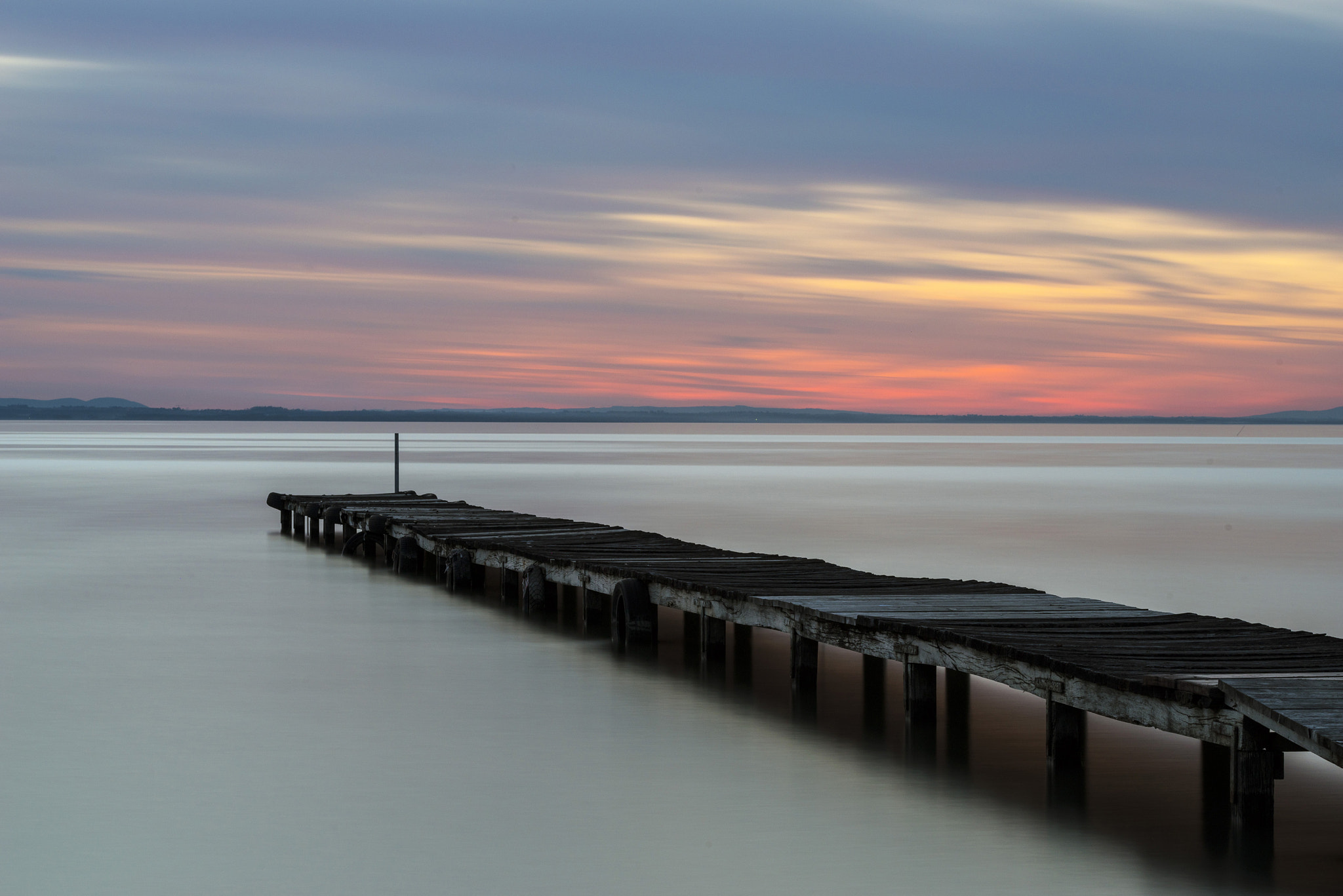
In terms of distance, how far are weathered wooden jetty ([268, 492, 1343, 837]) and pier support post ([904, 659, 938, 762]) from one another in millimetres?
10

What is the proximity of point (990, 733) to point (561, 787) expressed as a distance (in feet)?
8.27

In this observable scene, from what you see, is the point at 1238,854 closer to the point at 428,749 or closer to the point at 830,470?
the point at 428,749

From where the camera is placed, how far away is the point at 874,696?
10172 mm

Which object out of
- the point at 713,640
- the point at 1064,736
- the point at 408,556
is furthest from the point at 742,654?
the point at 408,556

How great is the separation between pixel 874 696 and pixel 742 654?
1840 mm

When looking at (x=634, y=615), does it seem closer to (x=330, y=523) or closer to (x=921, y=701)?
(x=921, y=701)

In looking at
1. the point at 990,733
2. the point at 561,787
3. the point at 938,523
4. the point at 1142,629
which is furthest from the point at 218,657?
the point at 938,523

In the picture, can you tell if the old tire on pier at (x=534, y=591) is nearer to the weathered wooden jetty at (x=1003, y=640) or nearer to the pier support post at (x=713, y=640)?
the weathered wooden jetty at (x=1003, y=640)

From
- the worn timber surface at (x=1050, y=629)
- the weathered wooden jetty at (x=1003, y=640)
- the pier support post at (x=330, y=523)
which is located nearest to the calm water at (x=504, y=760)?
the weathered wooden jetty at (x=1003, y=640)

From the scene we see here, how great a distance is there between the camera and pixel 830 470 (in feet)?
177

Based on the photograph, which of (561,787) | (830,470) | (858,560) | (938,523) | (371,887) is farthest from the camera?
(830,470)

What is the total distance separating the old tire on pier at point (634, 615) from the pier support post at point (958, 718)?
2.49 m

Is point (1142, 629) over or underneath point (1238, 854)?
over

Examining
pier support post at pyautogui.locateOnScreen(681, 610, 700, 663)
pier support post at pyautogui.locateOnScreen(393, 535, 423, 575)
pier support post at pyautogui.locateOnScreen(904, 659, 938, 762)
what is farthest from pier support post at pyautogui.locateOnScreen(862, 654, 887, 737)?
pier support post at pyautogui.locateOnScreen(393, 535, 423, 575)
